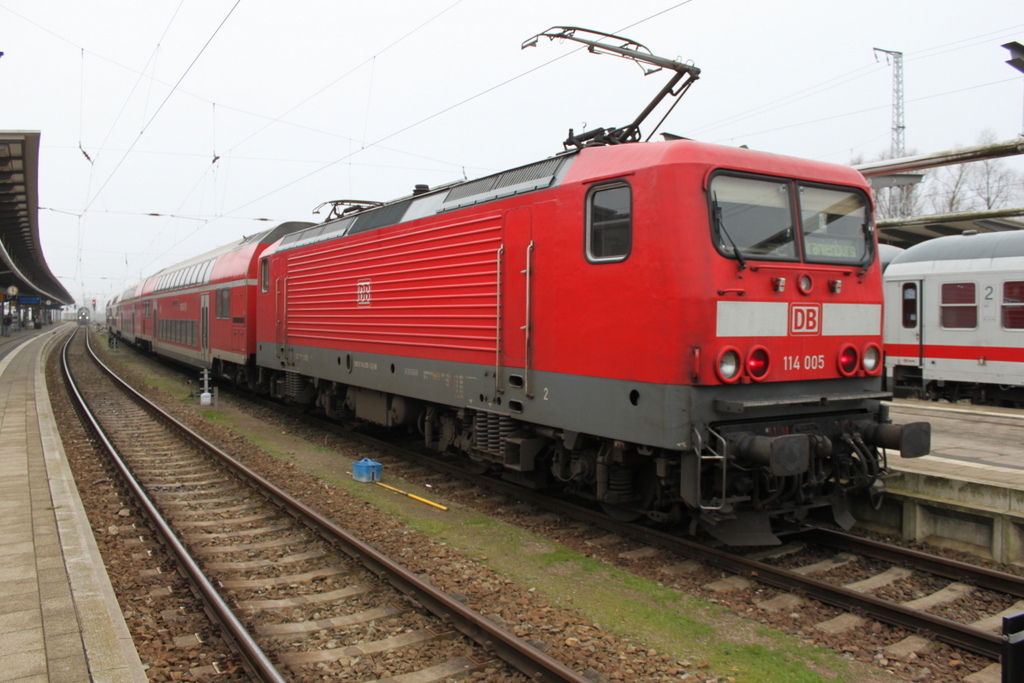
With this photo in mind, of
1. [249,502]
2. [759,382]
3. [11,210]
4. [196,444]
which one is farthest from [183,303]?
[759,382]

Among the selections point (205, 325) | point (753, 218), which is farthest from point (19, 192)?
point (753, 218)

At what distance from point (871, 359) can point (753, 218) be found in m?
1.85

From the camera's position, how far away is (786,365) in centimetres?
595

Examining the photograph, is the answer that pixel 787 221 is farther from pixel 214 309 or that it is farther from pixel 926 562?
pixel 214 309

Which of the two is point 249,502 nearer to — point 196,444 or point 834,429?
point 196,444

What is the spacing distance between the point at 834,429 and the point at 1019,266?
9130 millimetres

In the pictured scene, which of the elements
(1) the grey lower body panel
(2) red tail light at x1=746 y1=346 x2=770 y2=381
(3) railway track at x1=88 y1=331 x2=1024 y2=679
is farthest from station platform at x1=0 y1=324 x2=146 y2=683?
(2) red tail light at x1=746 y1=346 x2=770 y2=381

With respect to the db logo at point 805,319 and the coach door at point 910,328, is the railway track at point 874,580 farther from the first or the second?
the coach door at point 910,328

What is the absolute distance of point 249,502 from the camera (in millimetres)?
8500

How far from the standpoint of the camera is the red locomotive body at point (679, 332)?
5.56 metres

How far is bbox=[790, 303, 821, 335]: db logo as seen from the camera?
602cm

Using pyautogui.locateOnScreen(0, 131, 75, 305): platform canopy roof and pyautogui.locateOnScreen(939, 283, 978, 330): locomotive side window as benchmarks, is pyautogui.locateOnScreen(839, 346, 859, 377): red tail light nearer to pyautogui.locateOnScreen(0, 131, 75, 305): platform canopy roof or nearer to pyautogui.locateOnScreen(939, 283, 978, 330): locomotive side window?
pyautogui.locateOnScreen(939, 283, 978, 330): locomotive side window

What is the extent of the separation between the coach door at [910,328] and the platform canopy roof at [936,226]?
174 cm

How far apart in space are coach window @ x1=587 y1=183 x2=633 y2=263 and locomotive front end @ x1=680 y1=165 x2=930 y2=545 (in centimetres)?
70
